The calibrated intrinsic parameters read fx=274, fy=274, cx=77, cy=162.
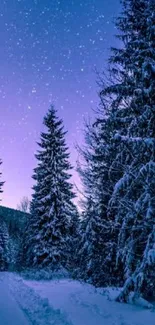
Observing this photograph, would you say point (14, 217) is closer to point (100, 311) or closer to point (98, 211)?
point (98, 211)

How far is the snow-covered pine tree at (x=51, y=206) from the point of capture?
21.8m

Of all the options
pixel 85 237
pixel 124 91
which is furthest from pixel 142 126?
pixel 85 237

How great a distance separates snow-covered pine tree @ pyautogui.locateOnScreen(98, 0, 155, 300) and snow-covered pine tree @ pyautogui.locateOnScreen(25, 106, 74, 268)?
14.2 metres

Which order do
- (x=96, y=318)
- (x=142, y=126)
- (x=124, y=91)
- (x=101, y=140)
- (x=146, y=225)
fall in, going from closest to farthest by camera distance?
(x=96, y=318) < (x=146, y=225) < (x=142, y=126) < (x=124, y=91) < (x=101, y=140)

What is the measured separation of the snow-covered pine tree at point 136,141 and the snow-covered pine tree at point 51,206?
14163 mm

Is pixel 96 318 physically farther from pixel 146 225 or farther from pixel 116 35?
pixel 116 35

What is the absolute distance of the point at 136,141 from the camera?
757 cm

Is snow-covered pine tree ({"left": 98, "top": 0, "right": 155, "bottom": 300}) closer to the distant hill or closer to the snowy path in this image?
the snowy path

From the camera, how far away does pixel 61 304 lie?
24.9ft

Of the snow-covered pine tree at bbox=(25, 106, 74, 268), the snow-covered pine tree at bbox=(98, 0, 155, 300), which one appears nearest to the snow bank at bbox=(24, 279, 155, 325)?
the snow-covered pine tree at bbox=(98, 0, 155, 300)

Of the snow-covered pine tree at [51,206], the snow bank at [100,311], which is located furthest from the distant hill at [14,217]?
the snow bank at [100,311]

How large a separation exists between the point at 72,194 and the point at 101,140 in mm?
13390

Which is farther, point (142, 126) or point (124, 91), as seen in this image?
point (124, 91)

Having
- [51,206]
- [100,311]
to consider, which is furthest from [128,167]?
[51,206]
